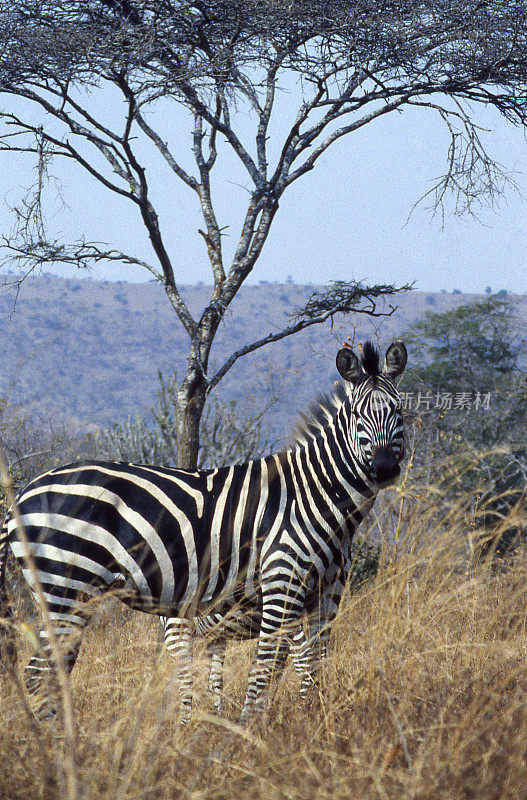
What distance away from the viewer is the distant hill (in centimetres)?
5609

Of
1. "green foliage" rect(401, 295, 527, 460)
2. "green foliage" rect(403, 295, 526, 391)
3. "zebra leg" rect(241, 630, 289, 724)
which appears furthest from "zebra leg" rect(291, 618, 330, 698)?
"green foliage" rect(403, 295, 526, 391)

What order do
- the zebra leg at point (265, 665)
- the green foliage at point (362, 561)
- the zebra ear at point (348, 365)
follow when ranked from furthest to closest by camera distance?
the green foliage at point (362, 561)
the zebra ear at point (348, 365)
the zebra leg at point (265, 665)

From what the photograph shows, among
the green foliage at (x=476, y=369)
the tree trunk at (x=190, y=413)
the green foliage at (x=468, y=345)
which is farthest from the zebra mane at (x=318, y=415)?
the green foliage at (x=468, y=345)

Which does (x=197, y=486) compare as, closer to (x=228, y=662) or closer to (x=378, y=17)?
(x=228, y=662)

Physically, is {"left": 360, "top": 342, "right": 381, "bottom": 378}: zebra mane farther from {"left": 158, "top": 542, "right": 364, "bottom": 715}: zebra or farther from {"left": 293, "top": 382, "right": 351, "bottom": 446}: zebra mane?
{"left": 158, "top": 542, "right": 364, "bottom": 715}: zebra

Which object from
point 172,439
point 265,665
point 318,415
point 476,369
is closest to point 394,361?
point 318,415

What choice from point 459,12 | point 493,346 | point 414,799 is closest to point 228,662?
point 414,799

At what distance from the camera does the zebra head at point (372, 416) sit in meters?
3.52

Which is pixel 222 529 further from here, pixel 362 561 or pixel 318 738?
pixel 362 561

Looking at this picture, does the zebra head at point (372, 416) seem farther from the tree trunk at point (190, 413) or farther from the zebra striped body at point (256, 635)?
the tree trunk at point (190, 413)

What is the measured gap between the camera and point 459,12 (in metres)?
8.12

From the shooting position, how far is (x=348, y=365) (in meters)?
3.78

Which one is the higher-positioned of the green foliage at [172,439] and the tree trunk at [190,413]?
the tree trunk at [190,413]

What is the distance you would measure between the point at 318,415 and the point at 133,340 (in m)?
66.3
